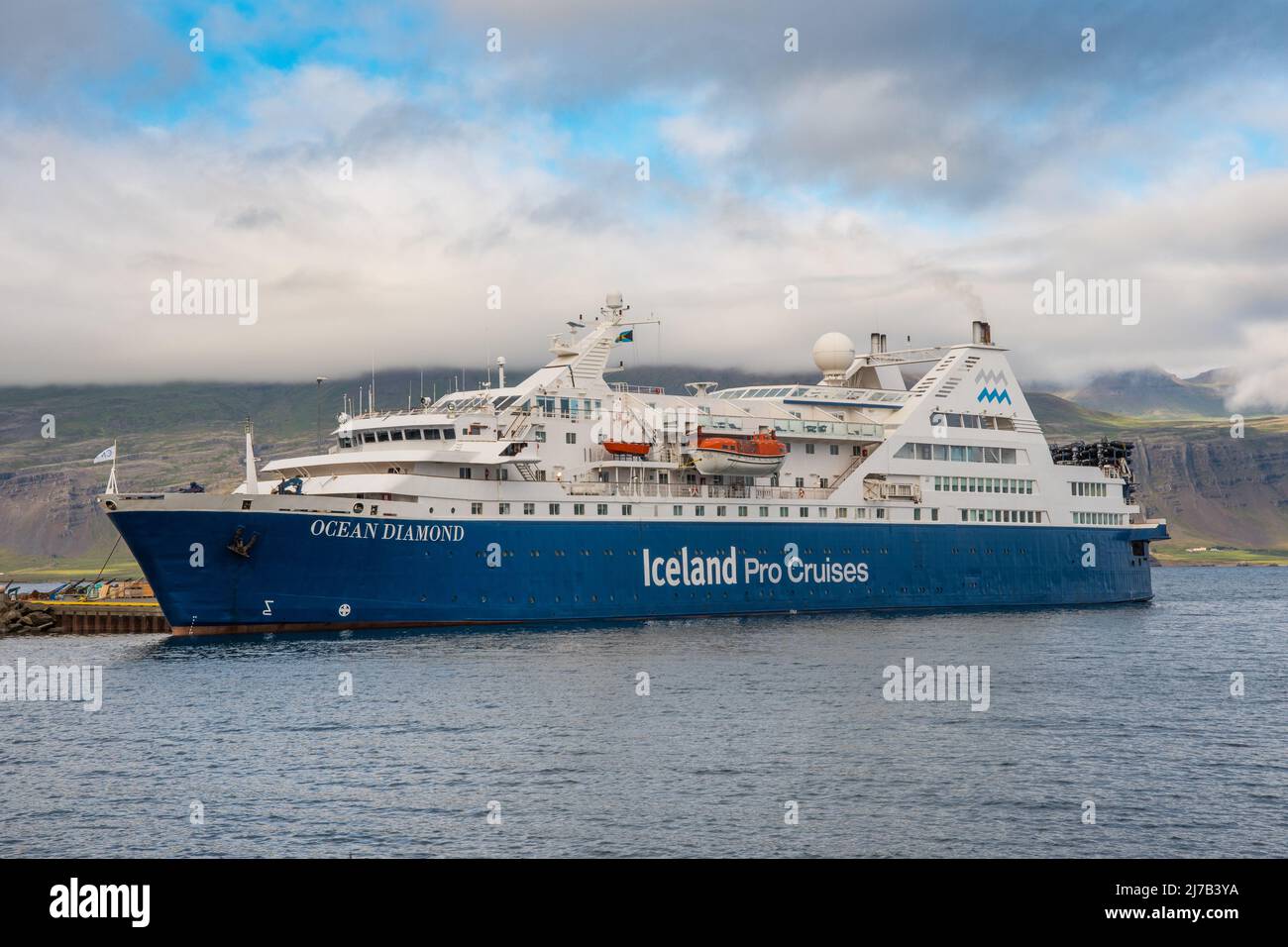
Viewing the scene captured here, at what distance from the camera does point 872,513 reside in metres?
66.9

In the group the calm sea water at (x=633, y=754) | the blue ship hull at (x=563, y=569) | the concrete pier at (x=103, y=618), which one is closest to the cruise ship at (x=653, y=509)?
the blue ship hull at (x=563, y=569)

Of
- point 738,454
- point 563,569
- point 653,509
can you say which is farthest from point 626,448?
point 563,569

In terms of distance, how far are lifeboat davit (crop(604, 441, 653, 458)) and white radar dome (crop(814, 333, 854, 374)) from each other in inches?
686

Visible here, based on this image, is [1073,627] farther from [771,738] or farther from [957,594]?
[771,738]

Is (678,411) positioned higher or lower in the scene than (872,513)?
higher

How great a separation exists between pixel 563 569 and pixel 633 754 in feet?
91.5

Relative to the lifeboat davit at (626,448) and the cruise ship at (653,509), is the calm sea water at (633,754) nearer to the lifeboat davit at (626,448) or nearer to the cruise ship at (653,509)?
the cruise ship at (653,509)

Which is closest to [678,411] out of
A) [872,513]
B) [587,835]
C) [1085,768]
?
[872,513]

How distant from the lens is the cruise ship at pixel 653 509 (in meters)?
51.3

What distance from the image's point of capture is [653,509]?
6034 cm

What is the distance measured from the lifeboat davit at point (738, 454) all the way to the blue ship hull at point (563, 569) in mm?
2668
